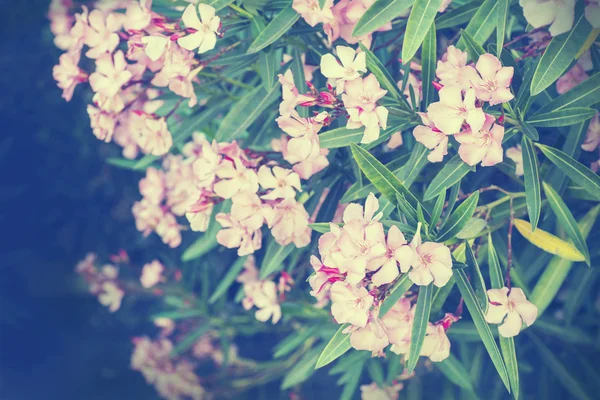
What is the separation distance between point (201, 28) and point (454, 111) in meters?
0.52

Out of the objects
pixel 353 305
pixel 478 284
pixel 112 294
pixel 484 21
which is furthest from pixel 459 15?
pixel 112 294

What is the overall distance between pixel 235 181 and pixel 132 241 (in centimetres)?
157

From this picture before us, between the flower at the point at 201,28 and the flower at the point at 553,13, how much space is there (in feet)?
1.86

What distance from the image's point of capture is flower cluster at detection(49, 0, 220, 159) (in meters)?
1.15

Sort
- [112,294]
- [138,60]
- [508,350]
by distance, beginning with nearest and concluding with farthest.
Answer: [508,350] < [138,60] < [112,294]

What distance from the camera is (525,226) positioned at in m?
1.26

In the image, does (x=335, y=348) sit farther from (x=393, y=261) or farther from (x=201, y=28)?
(x=201, y=28)

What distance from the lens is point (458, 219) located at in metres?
1.08

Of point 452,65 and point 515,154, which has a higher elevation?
point 452,65

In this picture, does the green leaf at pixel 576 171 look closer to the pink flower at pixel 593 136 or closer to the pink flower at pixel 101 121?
the pink flower at pixel 593 136

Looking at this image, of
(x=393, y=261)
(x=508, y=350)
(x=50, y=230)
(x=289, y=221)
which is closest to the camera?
(x=393, y=261)

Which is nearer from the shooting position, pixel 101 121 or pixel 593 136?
pixel 593 136

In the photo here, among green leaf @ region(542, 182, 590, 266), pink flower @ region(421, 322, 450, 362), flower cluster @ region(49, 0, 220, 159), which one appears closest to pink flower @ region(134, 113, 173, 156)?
flower cluster @ region(49, 0, 220, 159)

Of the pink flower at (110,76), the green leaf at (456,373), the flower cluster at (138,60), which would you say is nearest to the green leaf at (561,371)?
the green leaf at (456,373)
